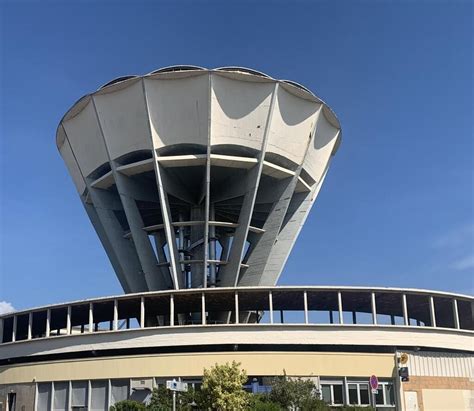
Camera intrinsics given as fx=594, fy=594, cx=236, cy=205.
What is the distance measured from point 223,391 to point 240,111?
21.6 meters

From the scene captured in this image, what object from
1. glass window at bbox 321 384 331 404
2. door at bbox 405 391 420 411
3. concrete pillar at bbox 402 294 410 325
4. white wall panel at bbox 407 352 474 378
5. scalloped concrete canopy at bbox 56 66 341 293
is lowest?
door at bbox 405 391 420 411

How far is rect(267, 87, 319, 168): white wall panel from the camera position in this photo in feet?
136

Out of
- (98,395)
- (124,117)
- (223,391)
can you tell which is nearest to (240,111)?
(124,117)

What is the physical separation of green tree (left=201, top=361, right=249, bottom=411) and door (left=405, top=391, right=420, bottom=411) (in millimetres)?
10923

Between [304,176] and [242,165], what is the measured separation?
298 inches

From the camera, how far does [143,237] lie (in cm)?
4331

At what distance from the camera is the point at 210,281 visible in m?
43.7

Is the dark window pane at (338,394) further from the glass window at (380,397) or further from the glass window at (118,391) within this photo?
the glass window at (118,391)

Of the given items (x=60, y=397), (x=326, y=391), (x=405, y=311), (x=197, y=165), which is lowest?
(x=326, y=391)

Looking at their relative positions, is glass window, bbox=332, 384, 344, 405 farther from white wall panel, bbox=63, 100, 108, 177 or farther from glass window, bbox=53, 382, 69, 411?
white wall panel, bbox=63, 100, 108, 177

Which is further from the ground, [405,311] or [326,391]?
[405,311]

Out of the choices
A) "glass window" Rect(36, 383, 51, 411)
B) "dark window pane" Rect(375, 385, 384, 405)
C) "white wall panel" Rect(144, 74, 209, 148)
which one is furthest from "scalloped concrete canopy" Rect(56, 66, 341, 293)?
"dark window pane" Rect(375, 385, 384, 405)

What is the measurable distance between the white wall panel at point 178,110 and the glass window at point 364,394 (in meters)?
18.5

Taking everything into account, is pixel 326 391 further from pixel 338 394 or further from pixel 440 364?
pixel 440 364
